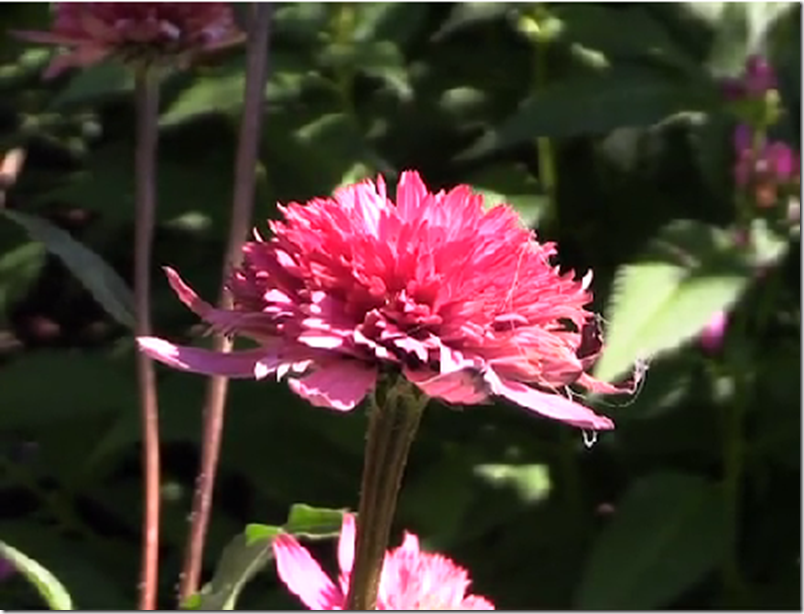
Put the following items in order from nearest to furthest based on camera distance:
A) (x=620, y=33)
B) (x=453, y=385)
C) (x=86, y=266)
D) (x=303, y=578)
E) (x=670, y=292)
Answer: (x=453, y=385)
(x=303, y=578)
(x=86, y=266)
(x=670, y=292)
(x=620, y=33)

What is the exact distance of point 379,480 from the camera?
44 centimetres

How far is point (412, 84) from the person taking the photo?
112 cm

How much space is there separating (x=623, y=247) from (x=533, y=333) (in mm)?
667

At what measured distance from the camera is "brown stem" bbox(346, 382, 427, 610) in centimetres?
43

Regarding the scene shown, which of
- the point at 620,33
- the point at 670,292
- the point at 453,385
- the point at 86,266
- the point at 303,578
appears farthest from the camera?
the point at 620,33

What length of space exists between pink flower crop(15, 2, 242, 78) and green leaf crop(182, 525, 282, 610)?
30 centimetres

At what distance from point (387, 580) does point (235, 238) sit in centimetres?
22

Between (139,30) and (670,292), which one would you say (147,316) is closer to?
(139,30)

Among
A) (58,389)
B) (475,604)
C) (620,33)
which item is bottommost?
(475,604)

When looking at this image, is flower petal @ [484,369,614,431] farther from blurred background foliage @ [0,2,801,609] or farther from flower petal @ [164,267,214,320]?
Result: blurred background foliage @ [0,2,801,609]

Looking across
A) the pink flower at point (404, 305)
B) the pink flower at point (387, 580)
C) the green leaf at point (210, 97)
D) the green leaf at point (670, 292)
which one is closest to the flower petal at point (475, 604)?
the pink flower at point (387, 580)

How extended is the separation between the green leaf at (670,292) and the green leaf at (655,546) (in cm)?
14

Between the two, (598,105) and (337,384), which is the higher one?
(598,105)

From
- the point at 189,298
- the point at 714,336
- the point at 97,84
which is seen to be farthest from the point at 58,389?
the point at 189,298
